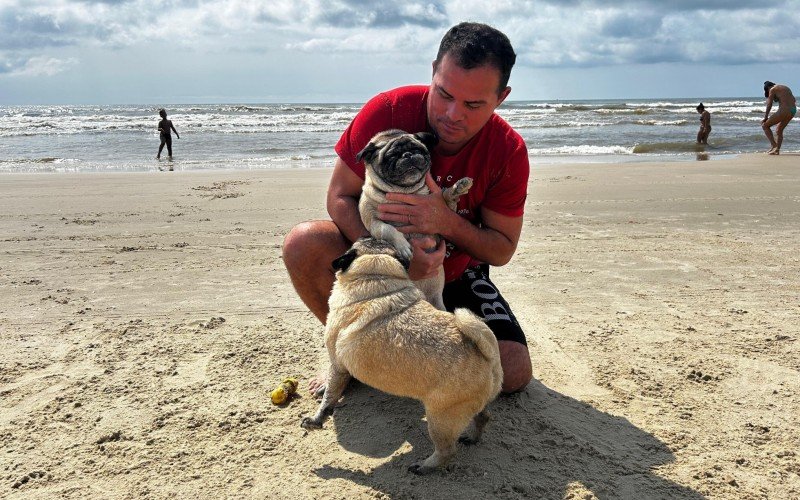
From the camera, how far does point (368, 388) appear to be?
3.68m

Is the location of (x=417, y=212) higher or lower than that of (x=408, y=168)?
lower

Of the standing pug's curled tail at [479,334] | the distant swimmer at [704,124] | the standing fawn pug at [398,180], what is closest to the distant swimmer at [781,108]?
the distant swimmer at [704,124]

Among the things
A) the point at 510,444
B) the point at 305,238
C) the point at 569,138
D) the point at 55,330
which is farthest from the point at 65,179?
the point at 569,138

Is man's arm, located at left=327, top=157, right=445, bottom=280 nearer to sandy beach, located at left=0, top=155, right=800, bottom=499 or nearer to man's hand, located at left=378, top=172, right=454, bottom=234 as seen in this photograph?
man's hand, located at left=378, top=172, right=454, bottom=234

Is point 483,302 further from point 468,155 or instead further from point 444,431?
point 444,431

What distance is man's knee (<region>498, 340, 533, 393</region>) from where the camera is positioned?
11.2 feet

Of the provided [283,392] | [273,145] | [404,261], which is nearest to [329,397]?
[283,392]

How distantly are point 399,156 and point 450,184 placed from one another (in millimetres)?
602

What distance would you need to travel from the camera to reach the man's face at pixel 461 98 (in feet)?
10.3

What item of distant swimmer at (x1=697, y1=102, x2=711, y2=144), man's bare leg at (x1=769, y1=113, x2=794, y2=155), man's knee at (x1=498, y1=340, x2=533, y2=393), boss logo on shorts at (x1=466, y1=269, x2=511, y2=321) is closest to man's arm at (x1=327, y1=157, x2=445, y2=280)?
boss logo on shorts at (x1=466, y1=269, x2=511, y2=321)

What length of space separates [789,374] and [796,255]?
3.23 m

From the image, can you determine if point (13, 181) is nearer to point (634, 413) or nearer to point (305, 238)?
point (305, 238)

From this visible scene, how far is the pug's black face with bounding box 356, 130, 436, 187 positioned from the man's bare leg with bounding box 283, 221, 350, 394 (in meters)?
0.58

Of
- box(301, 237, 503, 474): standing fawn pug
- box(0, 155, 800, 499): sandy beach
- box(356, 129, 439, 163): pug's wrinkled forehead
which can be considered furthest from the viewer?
box(356, 129, 439, 163): pug's wrinkled forehead
